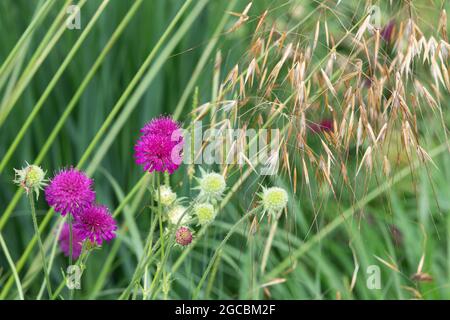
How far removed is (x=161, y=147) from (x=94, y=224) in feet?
0.39

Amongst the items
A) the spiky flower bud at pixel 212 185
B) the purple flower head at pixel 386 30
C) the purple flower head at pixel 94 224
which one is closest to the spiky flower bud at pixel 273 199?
the spiky flower bud at pixel 212 185

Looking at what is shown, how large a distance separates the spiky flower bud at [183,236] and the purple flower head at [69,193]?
0.10 meters

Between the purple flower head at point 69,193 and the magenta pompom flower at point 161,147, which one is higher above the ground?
the magenta pompom flower at point 161,147

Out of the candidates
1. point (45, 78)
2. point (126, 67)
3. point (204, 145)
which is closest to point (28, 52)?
point (45, 78)

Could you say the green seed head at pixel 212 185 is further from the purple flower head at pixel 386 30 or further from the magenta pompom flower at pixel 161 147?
the purple flower head at pixel 386 30

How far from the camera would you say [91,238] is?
810mm

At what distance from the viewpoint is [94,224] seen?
2.65 ft

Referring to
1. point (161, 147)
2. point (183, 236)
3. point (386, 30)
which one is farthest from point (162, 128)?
point (386, 30)

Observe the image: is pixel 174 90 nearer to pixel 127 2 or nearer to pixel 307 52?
pixel 127 2

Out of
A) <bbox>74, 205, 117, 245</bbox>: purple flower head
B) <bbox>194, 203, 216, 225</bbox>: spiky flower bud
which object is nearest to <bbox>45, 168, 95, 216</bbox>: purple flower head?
<bbox>74, 205, 117, 245</bbox>: purple flower head

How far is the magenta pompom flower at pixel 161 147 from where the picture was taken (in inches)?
30.5

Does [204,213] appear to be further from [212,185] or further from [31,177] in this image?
[31,177]

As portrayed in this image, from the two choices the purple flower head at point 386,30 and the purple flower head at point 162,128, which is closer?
the purple flower head at point 162,128

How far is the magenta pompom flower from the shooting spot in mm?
773
